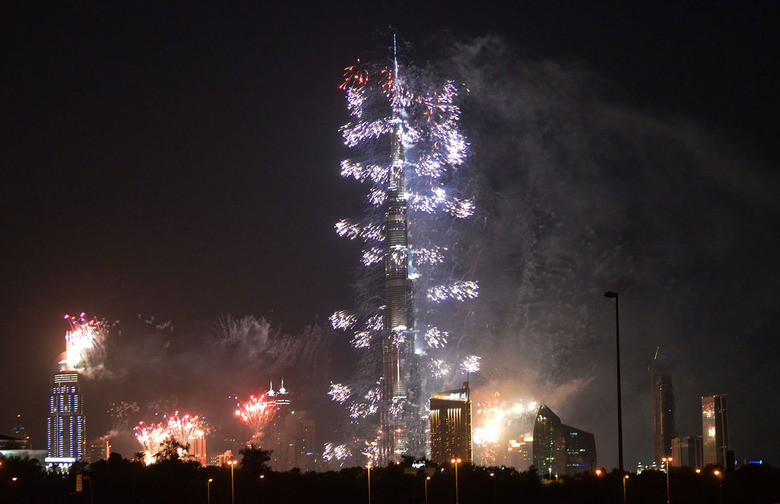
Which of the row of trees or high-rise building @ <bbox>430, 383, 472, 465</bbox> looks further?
high-rise building @ <bbox>430, 383, 472, 465</bbox>

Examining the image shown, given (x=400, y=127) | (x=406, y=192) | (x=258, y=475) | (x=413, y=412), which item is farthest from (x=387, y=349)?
(x=258, y=475)

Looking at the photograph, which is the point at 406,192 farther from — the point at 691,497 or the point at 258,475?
the point at 691,497

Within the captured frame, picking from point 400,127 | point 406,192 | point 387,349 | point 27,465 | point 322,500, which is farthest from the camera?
point 387,349

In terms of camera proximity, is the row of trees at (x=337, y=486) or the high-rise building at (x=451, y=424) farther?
the high-rise building at (x=451, y=424)

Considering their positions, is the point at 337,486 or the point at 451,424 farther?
the point at 451,424
